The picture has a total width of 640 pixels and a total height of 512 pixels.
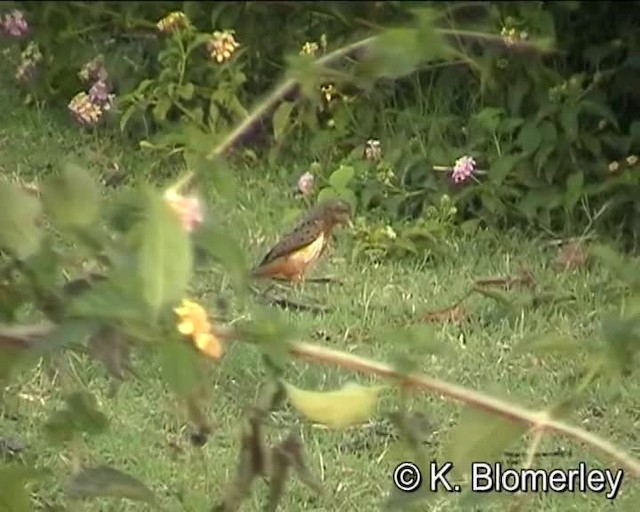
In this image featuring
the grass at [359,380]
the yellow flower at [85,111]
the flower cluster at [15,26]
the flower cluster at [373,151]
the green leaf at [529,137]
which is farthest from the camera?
the flower cluster at [15,26]

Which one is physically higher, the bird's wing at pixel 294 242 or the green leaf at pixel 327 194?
the bird's wing at pixel 294 242

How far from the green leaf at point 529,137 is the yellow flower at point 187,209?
10.6 ft

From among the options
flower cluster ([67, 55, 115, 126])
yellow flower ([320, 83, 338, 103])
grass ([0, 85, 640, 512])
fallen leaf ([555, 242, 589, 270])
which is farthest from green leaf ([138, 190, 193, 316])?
flower cluster ([67, 55, 115, 126])

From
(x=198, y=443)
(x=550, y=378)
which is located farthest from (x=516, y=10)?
(x=198, y=443)

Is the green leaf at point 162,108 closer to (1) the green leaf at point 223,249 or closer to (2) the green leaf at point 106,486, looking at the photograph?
(2) the green leaf at point 106,486

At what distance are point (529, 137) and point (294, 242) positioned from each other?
861 millimetres

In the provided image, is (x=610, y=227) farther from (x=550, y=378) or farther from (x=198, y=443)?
(x=198, y=443)

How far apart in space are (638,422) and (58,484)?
1.12m

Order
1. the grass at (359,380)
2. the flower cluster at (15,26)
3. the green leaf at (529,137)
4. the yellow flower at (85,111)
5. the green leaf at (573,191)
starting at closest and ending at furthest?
the grass at (359,380)
the green leaf at (573,191)
the green leaf at (529,137)
the yellow flower at (85,111)
the flower cluster at (15,26)

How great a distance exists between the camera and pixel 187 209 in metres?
0.92

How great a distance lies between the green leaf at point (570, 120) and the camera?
4.07 metres

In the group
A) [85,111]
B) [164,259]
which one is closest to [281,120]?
[85,111]

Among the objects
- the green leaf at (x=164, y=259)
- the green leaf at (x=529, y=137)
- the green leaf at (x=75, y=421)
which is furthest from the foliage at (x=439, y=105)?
the green leaf at (x=164, y=259)

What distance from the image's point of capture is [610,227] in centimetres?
400
